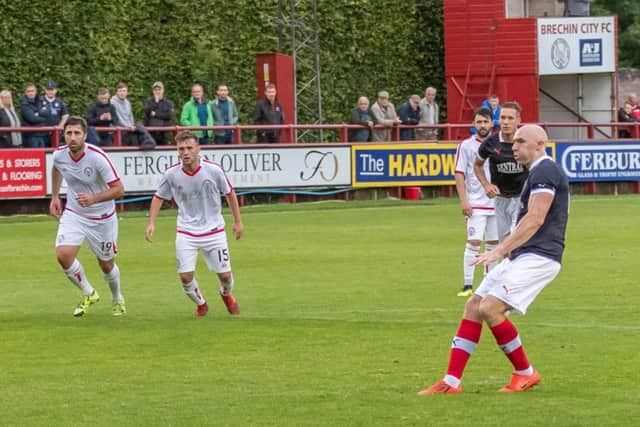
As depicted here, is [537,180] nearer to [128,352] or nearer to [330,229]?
[128,352]

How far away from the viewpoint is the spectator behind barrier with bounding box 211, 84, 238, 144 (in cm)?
3198

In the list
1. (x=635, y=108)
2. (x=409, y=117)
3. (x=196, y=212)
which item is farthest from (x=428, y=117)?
(x=196, y=212)

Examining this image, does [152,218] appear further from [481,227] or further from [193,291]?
[481,227]

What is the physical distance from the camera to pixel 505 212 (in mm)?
16312

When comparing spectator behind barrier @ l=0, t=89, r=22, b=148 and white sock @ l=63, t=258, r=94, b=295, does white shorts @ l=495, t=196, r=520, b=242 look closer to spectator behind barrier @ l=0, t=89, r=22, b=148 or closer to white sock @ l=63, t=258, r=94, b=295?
white sock @ l=63, t=258, r=94, b=295

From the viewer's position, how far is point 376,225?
27656 millimetres

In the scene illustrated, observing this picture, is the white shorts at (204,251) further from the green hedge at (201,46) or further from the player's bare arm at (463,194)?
the green hedge at (201,46)

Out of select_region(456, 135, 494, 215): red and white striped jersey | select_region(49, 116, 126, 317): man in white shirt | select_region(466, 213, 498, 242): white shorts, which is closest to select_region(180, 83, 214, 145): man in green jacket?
select_region(456, 135, 494, 215): red and white striped jersey

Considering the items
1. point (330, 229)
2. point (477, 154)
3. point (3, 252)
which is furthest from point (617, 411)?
point (330, 229)

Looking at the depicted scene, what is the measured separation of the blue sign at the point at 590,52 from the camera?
43781 mm

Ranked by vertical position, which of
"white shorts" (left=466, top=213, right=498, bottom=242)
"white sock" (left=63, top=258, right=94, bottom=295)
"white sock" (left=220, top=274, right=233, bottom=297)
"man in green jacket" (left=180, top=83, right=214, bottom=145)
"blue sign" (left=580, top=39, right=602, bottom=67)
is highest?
"blue sign" (left=580, top=39, right=602, bottom=67)

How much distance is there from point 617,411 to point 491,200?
8152mm

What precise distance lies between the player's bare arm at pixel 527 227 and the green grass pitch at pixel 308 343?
40.3 inches

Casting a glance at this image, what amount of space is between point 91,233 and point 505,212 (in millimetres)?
4591
